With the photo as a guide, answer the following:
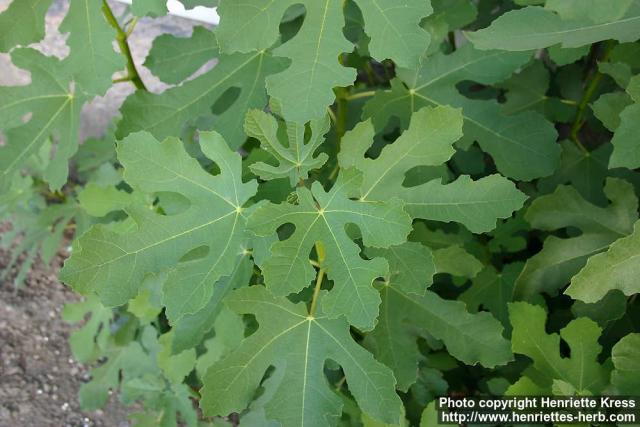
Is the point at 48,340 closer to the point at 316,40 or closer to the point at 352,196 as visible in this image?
the point at 352,196

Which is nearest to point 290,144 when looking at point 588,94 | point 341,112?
point 341,112

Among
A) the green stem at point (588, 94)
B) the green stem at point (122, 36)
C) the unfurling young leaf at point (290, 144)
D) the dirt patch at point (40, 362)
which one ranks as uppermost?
the green stem at point (122, 36)

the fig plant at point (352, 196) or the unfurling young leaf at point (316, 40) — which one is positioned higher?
the unfurling young leaf at point (316, 40)

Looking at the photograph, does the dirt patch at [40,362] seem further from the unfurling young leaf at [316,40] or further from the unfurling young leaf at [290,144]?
the unfurling young leaf at [316,40]

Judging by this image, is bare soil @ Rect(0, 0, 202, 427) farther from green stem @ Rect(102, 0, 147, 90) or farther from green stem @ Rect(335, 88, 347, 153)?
green stem @ Rect(335, 88, 347, 153)

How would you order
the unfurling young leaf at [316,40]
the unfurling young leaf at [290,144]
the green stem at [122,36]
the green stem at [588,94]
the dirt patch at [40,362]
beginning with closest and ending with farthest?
the unfurling young leaf at [316,40], the unfurling young leaf at [290,144], the green stem at [122,36], the green stem at [588,94], the dirt patch at [40,362]

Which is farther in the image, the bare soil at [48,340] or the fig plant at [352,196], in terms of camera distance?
the bare soil at [48,340]

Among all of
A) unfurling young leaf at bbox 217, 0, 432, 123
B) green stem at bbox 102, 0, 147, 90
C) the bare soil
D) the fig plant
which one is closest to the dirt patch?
the bare soil

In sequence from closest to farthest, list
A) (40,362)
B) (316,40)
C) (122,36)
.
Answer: (316,40) → (122,36) → (40,362)

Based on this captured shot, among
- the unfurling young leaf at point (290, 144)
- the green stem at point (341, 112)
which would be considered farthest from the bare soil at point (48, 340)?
the unfurling young leaf at point (290, 144)
